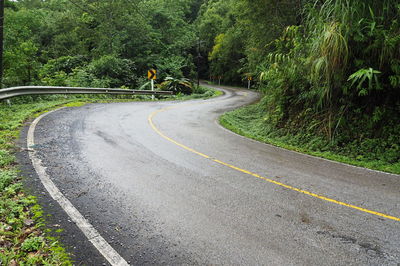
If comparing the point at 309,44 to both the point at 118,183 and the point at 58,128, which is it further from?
the point at 58,128

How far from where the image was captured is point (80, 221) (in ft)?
12.5

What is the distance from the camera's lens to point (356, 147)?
8.25 metres

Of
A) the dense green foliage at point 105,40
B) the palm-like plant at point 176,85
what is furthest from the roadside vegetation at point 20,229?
the palm-like plant at point 176,85

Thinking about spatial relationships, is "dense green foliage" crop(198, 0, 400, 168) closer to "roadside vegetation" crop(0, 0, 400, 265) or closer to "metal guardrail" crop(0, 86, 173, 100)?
"roadside vegetation" crop(0, 0, 400, 265)

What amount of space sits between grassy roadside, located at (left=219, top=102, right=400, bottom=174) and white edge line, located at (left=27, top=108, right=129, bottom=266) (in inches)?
254

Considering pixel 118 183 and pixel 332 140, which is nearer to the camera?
pixel 118 183

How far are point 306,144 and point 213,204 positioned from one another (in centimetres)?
580

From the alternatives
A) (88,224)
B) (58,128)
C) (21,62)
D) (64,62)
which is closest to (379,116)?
(88,224)

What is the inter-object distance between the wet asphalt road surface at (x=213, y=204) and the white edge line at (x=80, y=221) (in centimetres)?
8

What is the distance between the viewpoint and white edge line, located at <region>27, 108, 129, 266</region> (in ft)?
10.5

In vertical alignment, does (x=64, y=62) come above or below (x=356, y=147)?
above

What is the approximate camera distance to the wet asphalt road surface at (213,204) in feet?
11.1

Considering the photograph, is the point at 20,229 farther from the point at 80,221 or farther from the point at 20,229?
the point at 80,221

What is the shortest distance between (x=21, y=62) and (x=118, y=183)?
16104mm
